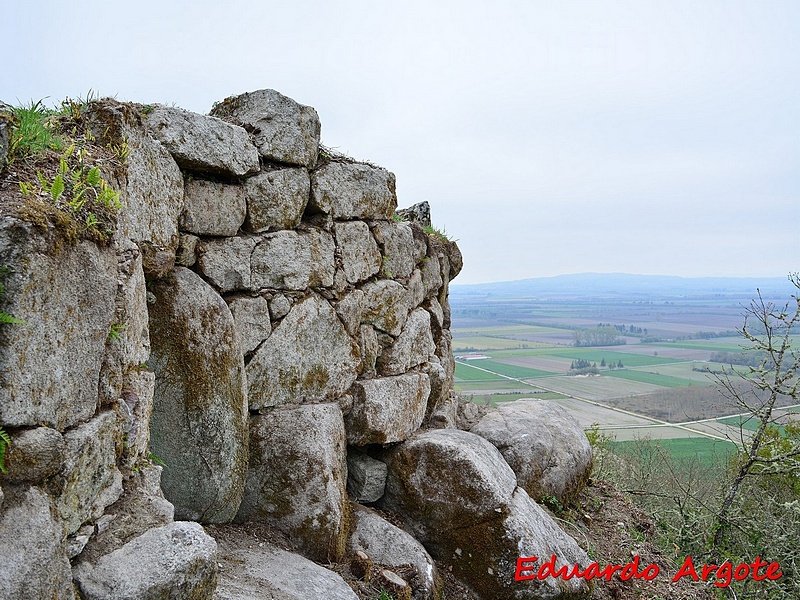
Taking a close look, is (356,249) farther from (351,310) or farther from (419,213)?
(419,213)

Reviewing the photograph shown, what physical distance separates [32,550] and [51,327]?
1170 mm

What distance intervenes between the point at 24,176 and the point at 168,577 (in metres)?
2.60

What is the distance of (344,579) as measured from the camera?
6086 mm

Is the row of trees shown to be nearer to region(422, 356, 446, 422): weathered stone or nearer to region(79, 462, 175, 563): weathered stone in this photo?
Result: region(422, 356, 446, 422): weathered stone

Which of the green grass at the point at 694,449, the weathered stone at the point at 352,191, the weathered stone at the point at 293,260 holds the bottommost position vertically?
the green grass at the point at 694,449

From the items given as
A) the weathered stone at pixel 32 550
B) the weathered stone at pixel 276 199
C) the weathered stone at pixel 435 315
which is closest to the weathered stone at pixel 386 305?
the weathered stone at pixel 435 315

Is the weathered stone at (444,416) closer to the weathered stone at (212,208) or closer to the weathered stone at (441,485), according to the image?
the weathered stone at (441,485)

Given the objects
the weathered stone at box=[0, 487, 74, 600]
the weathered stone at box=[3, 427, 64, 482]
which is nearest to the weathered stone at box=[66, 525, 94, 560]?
the weathered stone at box=[0, 487, 74, 600]

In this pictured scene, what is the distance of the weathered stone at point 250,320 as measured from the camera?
6.29m

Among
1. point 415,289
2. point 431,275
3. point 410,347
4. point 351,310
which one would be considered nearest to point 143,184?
point 351,310

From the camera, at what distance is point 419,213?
10.3m

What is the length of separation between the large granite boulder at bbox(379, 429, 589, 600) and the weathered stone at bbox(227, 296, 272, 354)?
2454 mm

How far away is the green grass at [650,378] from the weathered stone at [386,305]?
46.0 m

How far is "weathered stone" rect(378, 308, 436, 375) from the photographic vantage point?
8.23m
